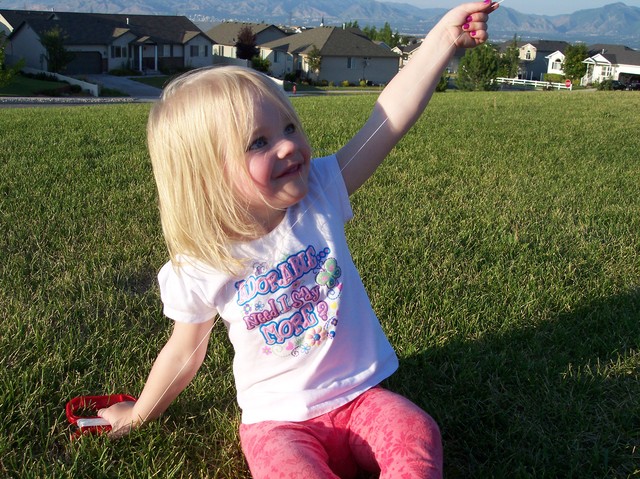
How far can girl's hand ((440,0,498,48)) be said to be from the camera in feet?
6.36

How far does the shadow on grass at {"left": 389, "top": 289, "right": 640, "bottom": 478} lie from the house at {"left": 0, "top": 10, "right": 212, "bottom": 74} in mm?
40166

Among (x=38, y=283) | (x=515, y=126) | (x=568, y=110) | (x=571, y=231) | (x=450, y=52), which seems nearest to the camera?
A: (x=450, y=52)

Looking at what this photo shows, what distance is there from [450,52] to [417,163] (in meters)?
3.69

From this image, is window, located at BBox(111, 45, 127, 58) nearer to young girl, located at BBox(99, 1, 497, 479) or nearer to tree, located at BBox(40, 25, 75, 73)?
tree, located at BBox(40, 25, 75, 73)

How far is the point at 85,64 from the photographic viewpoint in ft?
Result: 133

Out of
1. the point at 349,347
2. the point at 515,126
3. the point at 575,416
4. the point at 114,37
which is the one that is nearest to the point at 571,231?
the point at 575,416

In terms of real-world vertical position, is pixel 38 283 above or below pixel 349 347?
below

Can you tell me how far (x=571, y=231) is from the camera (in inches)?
150

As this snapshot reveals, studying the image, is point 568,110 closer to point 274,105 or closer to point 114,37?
point 274,105

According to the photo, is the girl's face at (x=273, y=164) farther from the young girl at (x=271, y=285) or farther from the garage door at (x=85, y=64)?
the garage door at (x=85, y=64)

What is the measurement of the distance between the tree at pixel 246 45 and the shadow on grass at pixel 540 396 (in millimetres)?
47715

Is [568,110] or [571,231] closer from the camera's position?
[571,231]

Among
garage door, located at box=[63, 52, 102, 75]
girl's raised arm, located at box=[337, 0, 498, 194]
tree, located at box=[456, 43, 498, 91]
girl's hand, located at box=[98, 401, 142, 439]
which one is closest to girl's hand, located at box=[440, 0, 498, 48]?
girl's raised arm, located at box=[337, 0, 498, 194]

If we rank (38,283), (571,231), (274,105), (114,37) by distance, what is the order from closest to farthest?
(274,105) < (38,283) < (571,231) < (114,37)
